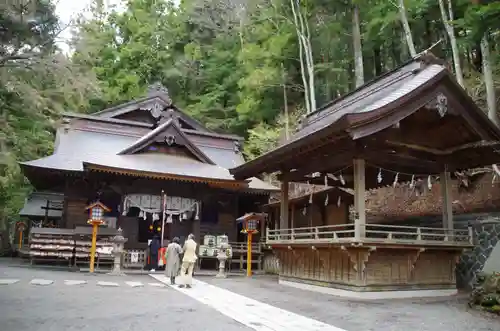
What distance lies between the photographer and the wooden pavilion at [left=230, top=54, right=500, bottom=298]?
1016 centimetres

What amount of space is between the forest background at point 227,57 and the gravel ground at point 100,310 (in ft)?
8.46

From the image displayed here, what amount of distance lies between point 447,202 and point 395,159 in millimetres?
2109

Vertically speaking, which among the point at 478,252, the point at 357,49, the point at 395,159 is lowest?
the point at 478,252

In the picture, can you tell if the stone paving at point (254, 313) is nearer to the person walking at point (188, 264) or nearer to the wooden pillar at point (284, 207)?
the person walking at point (188, 264)

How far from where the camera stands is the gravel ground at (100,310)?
19.6ft

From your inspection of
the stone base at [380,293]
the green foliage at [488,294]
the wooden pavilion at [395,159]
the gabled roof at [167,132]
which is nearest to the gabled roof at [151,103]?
the gabled roof at [167,132]

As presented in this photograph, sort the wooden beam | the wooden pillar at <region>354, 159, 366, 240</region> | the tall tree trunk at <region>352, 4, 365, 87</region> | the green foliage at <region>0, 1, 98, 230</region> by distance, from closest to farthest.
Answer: the green foliage at <region>0, 1, 98, 230</region> → the wooden pillar at <region>354, 159, 366, 240</region> → the wooden beam → the tall tree trunk at <region>352, 4, 365, 87</region>

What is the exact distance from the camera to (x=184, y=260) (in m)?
11.7

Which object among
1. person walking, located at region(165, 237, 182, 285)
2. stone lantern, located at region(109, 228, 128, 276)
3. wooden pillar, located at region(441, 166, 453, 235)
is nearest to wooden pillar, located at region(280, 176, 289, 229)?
person walking, located at region(165, 237, 182, 285)

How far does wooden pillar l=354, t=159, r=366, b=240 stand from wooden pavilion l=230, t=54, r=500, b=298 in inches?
1.0

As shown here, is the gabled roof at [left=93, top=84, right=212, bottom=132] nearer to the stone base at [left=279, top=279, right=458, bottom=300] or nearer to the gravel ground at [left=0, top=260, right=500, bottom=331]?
the gravel ground at [left=0, top=260, right=500, bottom=331]

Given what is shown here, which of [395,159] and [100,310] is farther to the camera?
[395,159]

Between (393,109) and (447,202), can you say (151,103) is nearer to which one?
(393,109)

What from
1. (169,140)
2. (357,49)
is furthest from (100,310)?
(357,49)
